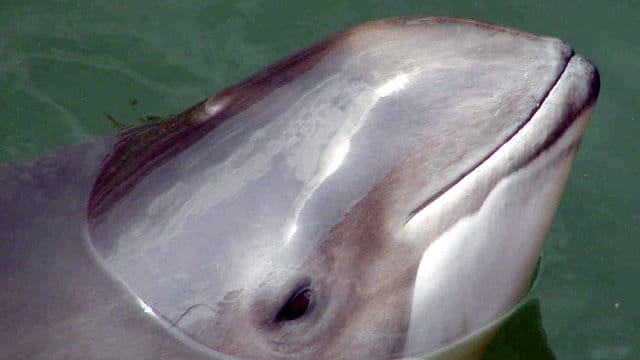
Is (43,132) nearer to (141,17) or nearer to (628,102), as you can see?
(141,17)

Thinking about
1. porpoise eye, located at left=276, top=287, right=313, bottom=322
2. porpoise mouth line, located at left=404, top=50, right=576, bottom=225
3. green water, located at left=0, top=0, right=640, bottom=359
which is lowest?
green water, located at left=0, top=0, right=640, bottom=359

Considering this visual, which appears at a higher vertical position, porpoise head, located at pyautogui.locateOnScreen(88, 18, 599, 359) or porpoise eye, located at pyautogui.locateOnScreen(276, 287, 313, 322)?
porpoise head, located at pyautogui.locateOnScreen(88, 18, 599, 359)

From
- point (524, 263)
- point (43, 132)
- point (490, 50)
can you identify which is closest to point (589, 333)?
point (524, 263)

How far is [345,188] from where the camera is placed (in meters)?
4.15

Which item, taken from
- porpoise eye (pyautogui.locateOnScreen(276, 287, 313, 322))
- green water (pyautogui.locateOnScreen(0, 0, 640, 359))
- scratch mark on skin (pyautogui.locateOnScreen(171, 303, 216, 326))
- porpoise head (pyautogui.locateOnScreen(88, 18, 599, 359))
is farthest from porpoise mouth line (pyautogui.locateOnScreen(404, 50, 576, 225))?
green water (pyautogui.locateOnScreen(0, 0, 640, 359))

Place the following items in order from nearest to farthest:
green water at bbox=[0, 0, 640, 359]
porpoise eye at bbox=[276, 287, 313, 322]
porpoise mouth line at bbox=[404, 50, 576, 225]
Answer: porpoise eye at bbox=[276, 287, 313, 322]
porpoise mouth line at bbox=[404, 50, 576, 225]
green water at bbox=[0, 0, 640, 359]

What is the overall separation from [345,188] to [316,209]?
0.13 m

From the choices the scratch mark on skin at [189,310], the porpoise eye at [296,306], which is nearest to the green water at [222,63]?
the porpoise eye at [296,306]

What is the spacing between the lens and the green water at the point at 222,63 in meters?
6.43

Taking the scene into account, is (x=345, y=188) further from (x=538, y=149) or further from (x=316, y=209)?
(x=538, y=149)

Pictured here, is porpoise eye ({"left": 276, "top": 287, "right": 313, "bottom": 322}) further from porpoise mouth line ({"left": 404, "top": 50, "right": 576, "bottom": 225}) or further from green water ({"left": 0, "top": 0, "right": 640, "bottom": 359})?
green water ({"left": 0, "top": 0, "right": 640, "bottom": 359})

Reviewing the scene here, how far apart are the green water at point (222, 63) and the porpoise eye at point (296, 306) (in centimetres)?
239

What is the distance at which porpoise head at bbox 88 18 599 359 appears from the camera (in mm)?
4121

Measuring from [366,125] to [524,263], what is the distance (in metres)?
1.03
